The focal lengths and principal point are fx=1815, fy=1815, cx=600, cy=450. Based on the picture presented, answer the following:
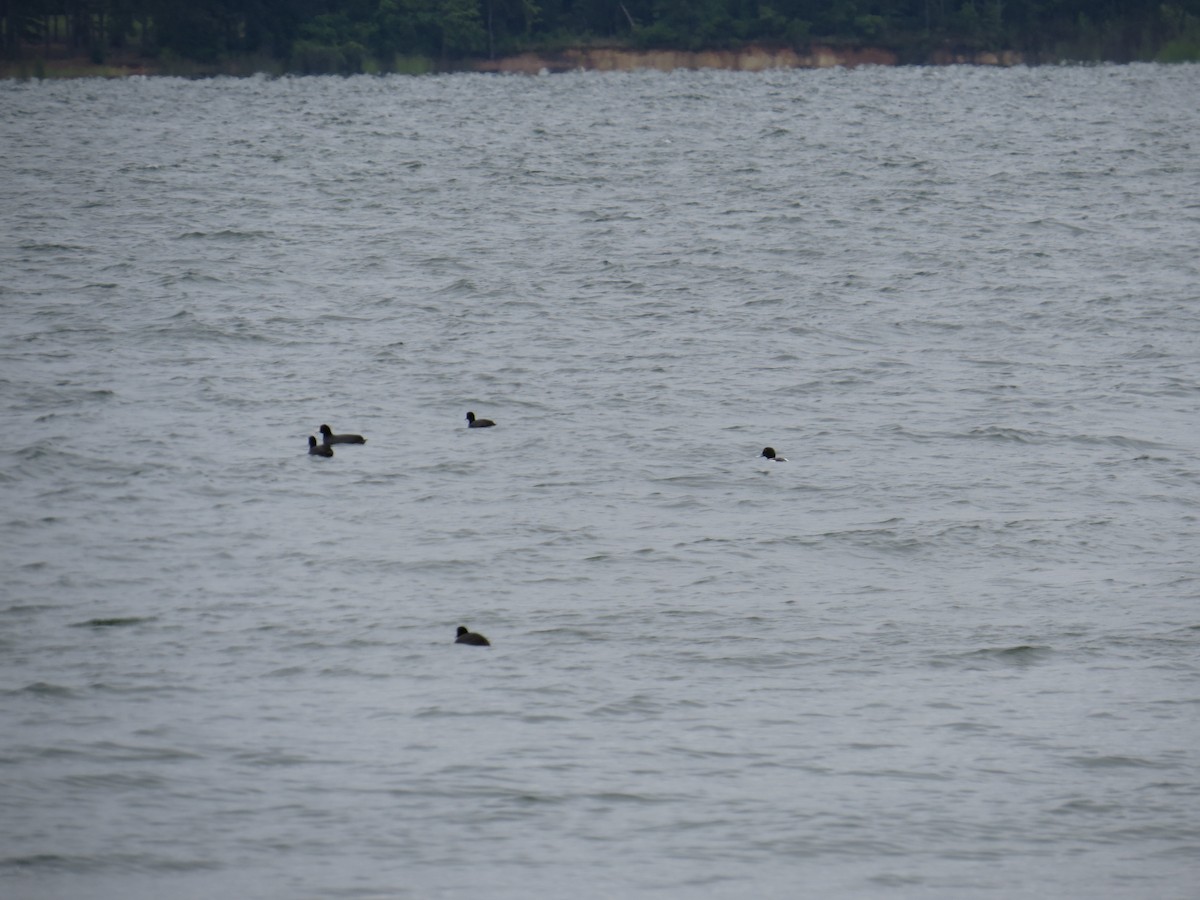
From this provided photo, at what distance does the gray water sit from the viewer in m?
9.84

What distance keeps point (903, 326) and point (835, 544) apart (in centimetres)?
1183

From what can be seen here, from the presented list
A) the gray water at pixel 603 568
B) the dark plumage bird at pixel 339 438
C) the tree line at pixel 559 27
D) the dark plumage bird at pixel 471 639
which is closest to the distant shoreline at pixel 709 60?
the tree line at pixel 559 27

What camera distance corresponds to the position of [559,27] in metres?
133

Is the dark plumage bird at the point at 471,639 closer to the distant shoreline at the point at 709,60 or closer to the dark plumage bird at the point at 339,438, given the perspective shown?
the dark plumage bird at the point at 339,438

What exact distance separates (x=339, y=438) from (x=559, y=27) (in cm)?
11797

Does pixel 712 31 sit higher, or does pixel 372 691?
pixel 712 31

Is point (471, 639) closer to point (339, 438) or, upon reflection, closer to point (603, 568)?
point (603, 568)

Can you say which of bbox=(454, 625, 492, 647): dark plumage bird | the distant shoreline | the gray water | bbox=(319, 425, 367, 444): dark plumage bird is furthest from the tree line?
bbox=(454, 625, 492, 647): dark plumage bird

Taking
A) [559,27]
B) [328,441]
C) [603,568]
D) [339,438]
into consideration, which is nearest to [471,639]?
[603,568]

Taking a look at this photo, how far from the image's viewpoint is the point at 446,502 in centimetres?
1705

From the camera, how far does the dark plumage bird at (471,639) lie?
12680mm

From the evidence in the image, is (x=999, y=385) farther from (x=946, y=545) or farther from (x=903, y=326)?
(x=946, y=545)

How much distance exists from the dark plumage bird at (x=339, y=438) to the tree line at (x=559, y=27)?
103 metres

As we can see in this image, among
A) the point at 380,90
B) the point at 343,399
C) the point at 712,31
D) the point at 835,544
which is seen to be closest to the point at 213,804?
the point at 835,544
